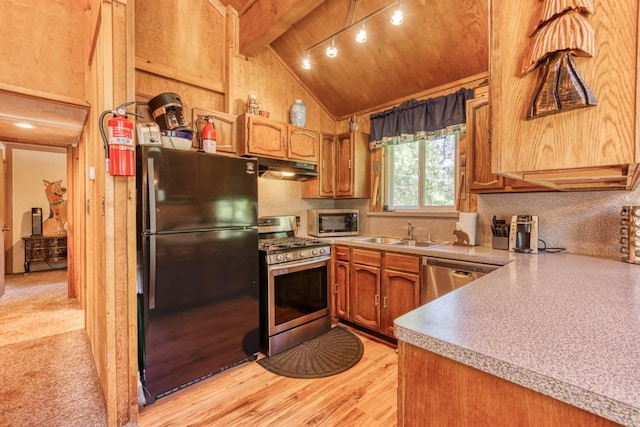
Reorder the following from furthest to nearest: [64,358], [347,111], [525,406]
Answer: [347,111] → [64,358] → [525,406]

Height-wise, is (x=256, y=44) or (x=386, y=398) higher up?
(x=256, y=44)

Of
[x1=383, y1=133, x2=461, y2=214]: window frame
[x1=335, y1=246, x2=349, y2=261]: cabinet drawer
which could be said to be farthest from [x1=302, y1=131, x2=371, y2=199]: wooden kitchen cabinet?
[x1=335, y1=246, x2=349, y2=261]: cabinet drawer

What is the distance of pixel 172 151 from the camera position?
1.91 meters

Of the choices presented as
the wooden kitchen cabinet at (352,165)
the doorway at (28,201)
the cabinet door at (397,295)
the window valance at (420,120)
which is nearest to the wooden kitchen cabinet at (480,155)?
the window valance at (420,120)

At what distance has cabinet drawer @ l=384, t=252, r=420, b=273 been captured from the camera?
8.09 ft

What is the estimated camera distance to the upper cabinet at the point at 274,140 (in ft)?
9.17

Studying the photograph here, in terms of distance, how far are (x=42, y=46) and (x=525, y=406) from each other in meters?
3.33

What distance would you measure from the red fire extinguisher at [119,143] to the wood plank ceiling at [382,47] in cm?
163

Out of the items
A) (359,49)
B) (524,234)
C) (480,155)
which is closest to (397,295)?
(524,234)

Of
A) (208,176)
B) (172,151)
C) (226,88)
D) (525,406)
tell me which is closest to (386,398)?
(525,406)

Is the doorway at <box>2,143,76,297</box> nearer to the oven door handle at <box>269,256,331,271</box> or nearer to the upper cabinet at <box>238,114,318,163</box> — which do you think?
the upper cabinet at <box>238,114,318,163</box>

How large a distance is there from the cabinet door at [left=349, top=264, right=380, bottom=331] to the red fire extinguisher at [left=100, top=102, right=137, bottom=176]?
6.95ft

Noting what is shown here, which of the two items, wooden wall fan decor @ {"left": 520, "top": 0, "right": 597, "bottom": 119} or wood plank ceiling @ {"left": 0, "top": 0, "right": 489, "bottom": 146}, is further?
wood plank ceiling @ {"left": 0, "top": 0, "right": 489, "bottom": 146}

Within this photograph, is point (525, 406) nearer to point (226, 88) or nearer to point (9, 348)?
point (226, 88)
